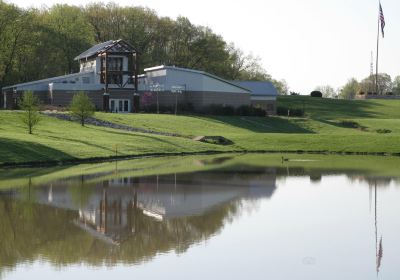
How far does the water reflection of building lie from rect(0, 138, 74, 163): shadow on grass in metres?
9.97

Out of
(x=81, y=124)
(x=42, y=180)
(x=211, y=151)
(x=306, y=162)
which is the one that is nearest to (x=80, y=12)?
(x=81, y=124)

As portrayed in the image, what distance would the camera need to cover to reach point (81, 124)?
7150cm

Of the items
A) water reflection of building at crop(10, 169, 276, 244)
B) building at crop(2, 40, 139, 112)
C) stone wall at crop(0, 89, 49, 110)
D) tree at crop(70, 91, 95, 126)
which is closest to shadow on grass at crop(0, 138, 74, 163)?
water reflection of building at crop(10, 169, 276, 244)

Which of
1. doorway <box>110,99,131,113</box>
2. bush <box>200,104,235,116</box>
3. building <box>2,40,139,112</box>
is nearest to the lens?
building <box>2,40,139,112</box>

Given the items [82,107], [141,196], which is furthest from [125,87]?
[141,196]

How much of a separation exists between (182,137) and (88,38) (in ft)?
145

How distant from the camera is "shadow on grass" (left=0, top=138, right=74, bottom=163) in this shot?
4560cm

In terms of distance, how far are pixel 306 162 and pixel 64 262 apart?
3674 cm

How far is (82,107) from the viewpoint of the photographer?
2721 inches

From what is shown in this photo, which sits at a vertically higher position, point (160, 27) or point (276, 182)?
point (160, 27)

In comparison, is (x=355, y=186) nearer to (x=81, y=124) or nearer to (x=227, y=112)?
(x=81, y=124)

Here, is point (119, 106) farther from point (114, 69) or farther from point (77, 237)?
point (77, 237)

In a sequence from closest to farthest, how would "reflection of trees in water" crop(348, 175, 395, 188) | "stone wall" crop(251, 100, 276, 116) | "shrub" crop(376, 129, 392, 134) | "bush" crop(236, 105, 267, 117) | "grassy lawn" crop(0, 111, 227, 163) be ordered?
"reflection of trees in water" crop(348, 175, 395, 188)
"grassy lawn" crop(0, 111, 227, 163)
"shrub" crop(376, 129, 392, 134)
"bush" crop(236, 105, 267, 117)
"stone wall" crop(251, 100, 276, 116)

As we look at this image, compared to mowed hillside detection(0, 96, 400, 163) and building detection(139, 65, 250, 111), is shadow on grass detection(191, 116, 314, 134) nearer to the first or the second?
mowed hillside detection(0, 96, 400, 163)
